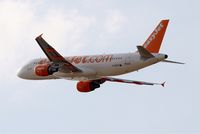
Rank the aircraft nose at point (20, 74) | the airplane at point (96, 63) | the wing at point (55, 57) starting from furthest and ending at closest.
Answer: the aircraft nose at point (20, 74), the airplane at point (96, 63), the wing at point (55, 57)

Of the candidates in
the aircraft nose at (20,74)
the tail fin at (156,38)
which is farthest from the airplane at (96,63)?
the aircraft nose at (20,74)

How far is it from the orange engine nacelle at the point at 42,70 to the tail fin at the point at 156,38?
10835 millimetres

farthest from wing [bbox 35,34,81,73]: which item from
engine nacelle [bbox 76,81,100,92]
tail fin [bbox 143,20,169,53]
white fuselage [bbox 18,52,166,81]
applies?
tail fin [bbox 143,20,169,53]

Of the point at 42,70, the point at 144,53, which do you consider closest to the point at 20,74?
the point at 42,70

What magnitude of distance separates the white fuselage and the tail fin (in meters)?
2.24

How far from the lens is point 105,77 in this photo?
308ft

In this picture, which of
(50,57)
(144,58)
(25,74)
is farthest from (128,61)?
(25,74)

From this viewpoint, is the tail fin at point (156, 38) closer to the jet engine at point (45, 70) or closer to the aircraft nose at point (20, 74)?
the jet engine at point (45, 70)

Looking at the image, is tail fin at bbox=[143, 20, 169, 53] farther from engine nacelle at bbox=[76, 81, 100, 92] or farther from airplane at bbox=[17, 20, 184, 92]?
engine nacelle at bbox=[76, 81, 100, 92]

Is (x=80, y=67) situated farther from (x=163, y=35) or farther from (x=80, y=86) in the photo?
(x=163, y=35)

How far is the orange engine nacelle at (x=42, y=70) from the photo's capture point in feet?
291

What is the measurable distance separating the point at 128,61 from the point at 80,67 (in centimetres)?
614

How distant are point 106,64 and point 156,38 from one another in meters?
6.06

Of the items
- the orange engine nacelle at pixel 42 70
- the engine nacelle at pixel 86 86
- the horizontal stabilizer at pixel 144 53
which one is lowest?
the engine nacelle at pixel 86 86
